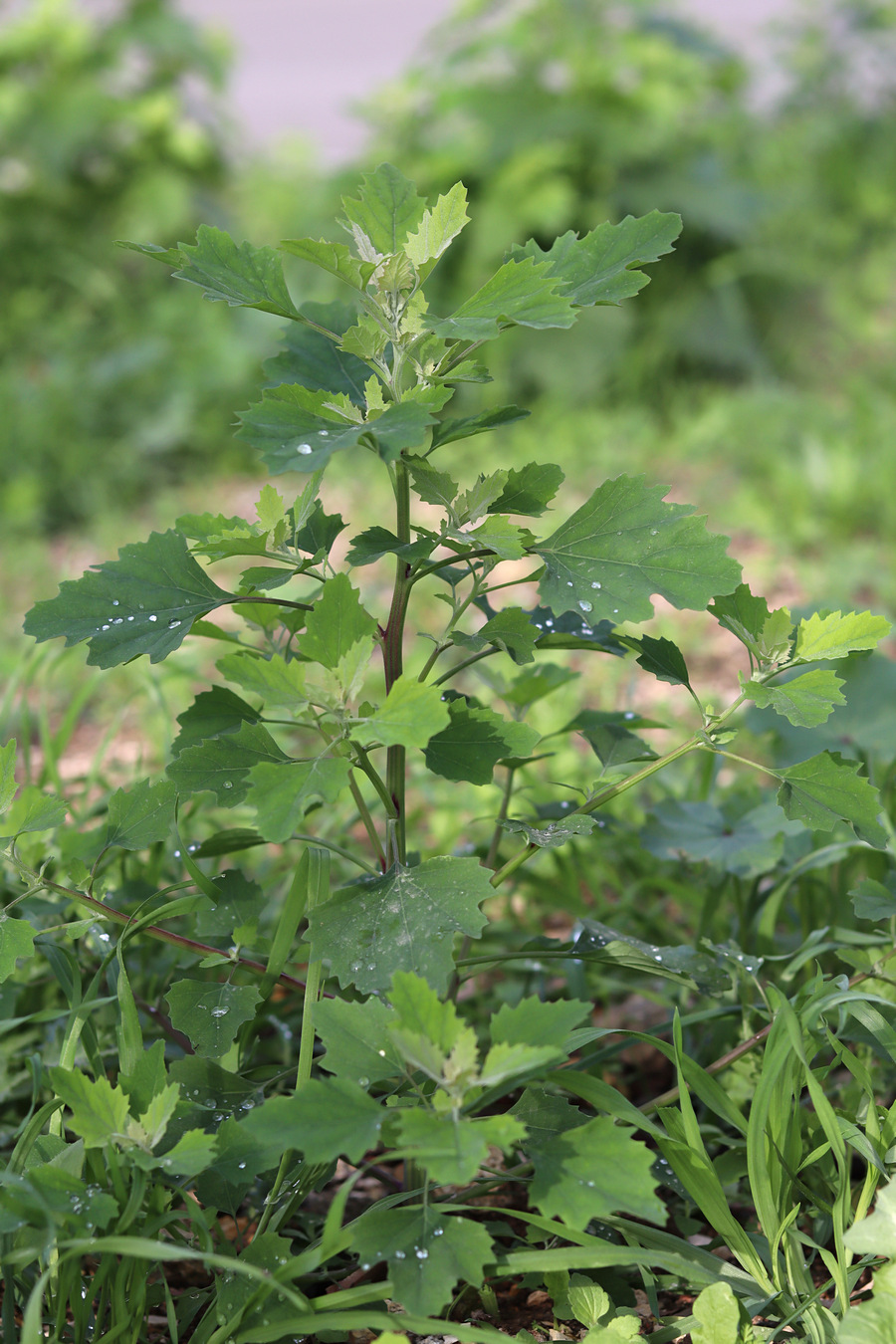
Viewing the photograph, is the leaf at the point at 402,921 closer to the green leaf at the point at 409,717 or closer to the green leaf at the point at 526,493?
the green leaf at the point at 409,717

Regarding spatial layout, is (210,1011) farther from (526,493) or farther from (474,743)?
(526,493)

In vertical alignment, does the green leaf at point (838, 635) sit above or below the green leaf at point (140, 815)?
above

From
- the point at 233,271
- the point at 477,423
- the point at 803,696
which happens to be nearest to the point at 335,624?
the point at 477,423

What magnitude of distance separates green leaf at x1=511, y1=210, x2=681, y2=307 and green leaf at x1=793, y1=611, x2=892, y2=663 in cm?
36

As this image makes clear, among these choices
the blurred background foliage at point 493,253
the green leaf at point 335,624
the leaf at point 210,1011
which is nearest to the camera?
the green leaf at point 335,624

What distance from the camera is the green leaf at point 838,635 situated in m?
1.03

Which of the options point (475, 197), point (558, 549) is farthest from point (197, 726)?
point (475, 197)

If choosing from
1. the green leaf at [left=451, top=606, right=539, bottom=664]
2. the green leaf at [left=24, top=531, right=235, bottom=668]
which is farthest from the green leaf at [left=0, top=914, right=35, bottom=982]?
the green leaf at [left=451, top=606, right=539, bottom=664]

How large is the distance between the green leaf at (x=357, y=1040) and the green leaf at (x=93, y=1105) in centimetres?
17

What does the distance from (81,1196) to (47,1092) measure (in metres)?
0.44

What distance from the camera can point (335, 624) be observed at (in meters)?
0.95

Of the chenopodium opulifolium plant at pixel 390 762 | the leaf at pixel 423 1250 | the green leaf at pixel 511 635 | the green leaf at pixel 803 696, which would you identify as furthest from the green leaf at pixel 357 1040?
the green leaf at pixel 803 696

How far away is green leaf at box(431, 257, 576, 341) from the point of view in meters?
0.89

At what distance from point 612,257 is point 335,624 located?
16.5 inches
